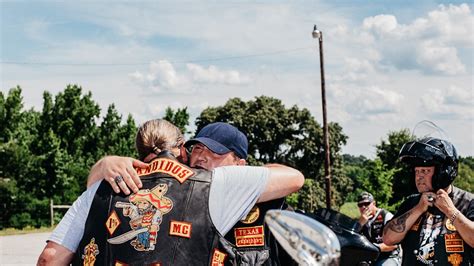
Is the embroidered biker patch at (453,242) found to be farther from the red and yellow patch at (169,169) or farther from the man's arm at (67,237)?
the man's arm at (67,237)

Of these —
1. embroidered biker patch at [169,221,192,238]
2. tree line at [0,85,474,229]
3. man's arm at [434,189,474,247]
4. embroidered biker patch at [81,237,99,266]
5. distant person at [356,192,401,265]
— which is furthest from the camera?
tree line at [0,85,474,229]

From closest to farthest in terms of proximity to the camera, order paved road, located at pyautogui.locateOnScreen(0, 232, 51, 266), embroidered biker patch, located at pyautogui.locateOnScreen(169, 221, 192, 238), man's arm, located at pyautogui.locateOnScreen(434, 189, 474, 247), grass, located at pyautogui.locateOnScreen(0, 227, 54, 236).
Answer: embroidered biker patch, located at pyautogui.locateOnScreen(169, 221, 192, 238) → man's arm, located at pyautogui.locateOnScreen(434, 189, 474, 247) → paved road, located at pyautogui.locateOnScreen(0, 232, 51, 266) → grass, located at pyautogui.locateOnScreen(0, 227, 54, 236)

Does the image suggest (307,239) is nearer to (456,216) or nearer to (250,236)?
(250,236)

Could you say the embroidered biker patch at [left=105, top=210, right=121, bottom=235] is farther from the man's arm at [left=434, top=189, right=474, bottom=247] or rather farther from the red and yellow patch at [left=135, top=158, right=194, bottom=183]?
the man's arm at [left=434, top=189, right=474, bottom=247]

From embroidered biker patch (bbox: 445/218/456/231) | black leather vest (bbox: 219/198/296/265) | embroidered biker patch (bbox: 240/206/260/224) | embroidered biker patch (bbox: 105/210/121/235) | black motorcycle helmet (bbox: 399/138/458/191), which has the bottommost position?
embroidered biker patch (bbox: 445/218/456/231)

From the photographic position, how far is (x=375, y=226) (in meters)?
9.05

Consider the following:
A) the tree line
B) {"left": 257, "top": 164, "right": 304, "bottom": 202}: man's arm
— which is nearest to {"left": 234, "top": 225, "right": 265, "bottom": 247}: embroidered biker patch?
{"left": 257, "top": 164, "right": 304, "bottom": 202}: man's arm

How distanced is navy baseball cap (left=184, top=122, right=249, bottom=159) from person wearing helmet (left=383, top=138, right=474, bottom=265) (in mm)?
1422

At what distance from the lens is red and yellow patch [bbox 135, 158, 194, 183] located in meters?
2.92

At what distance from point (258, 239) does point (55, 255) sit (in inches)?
37.1

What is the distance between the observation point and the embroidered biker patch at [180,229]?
2.80 meters

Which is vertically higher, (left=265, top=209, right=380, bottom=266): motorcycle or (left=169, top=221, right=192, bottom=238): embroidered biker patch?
(left=265, top=209, right=380, bottom=266): motorcycle

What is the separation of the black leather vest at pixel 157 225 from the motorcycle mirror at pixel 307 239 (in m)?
1.12

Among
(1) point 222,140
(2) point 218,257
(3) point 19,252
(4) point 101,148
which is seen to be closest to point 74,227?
(2) point 218,257
